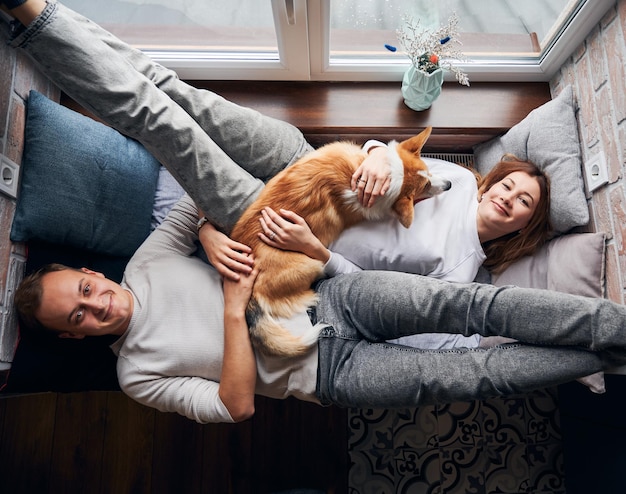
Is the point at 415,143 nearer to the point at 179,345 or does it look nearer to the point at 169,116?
the point at 169,116

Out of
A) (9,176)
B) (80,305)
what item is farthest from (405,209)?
(9,176)

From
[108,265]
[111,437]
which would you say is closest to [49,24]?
[108,265]

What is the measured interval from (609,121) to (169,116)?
1446mm

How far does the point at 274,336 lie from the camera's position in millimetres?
1266

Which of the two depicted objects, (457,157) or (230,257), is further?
(457,157)

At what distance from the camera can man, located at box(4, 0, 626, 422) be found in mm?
1122

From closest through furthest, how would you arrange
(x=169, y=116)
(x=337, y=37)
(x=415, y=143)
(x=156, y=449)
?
(x=169, y=116)
(x=415, y=143)
(x=337, y=37)
(x=156, y=449)

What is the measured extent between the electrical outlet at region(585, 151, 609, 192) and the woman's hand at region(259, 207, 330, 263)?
3.36 ft

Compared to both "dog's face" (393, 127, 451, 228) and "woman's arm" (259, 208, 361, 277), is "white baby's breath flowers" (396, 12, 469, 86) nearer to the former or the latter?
"dog's face" (393, 127, 451, 228)

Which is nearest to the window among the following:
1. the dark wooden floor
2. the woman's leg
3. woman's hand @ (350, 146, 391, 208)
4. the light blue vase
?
the light blue vase

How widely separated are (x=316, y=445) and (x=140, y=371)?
35.5 inches

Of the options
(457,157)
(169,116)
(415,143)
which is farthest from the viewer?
(457,157)

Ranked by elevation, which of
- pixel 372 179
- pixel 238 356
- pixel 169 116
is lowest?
pixel 238 356

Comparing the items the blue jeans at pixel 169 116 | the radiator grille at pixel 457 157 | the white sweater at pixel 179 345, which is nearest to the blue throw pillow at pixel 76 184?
the white sweater at pixel 179 345
